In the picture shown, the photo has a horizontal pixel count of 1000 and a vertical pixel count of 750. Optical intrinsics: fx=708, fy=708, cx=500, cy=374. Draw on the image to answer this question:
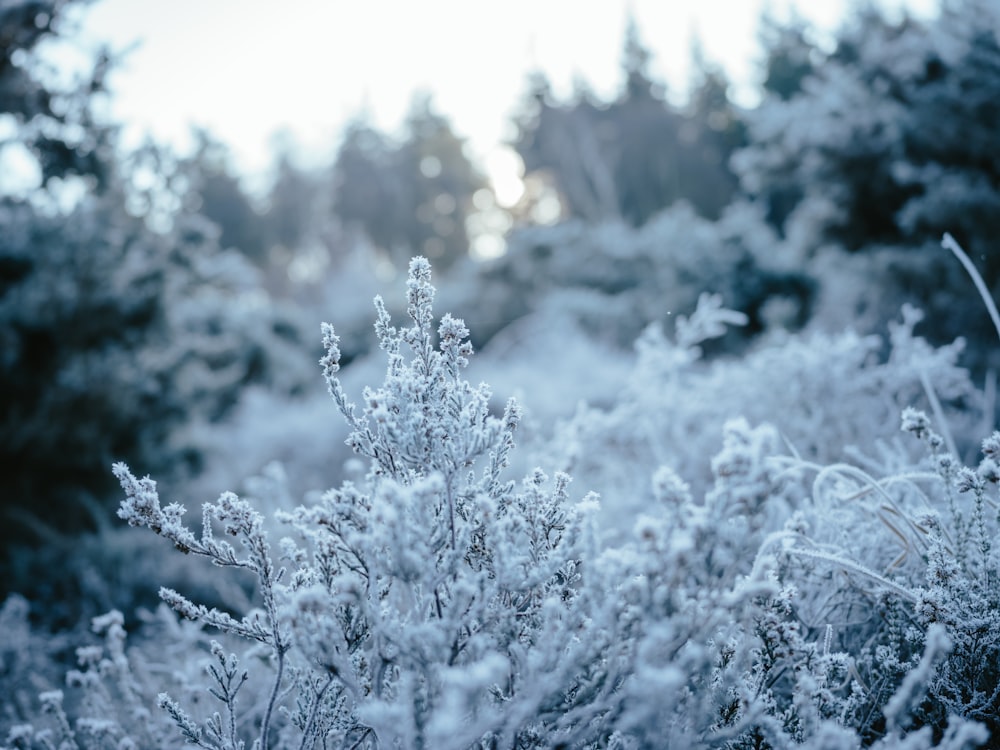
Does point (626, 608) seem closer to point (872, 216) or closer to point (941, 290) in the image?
point (941, 290)

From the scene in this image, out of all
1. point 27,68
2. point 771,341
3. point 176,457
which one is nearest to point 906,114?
point 771,341

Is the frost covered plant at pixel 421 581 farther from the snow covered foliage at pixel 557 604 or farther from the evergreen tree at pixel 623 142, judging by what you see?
the evergreen tree at pixel 623 142

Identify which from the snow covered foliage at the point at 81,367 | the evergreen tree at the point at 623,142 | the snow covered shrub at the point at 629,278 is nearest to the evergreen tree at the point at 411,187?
the evergreen tree at the point at 623,142

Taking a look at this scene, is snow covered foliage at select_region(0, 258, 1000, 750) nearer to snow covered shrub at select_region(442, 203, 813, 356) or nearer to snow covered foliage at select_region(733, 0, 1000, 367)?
snow covered foliage at select_region(733, 0, 1000, 367)

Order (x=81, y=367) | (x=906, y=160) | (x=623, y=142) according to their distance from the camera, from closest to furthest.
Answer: (x=81, y=367) < (x=906, y=160) < (x=623, y=142)

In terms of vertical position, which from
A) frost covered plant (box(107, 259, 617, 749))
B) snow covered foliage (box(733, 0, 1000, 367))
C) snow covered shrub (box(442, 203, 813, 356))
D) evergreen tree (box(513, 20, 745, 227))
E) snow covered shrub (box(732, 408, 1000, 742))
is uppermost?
evergreen tree (box(513, 20, 745, 227))

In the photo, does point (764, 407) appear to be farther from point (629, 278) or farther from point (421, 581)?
point (629, 278)

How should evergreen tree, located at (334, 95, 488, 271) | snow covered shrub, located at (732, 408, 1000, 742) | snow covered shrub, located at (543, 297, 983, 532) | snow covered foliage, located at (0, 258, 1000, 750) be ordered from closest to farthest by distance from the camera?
snow covered foliage, located at (0, 258, 1000, 750), snow covered shrub, located at (732, 408, 1000, 742), snow covered shrub, located at (543, 297, 983, 532), evergreen tree, located at (334, 95, 488, 271)

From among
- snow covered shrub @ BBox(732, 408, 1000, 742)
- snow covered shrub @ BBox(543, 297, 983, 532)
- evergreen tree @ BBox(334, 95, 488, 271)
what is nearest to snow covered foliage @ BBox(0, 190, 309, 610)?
snow covered shrub @ BBox(543, 297, 983, 532)

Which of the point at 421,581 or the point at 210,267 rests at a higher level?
the point at 210,267

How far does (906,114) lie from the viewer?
6664 mm

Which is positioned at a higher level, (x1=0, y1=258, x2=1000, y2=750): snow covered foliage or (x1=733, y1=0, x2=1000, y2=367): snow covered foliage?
(x1=733, y1=0, x2=1000, y2=367): snow covered foliage

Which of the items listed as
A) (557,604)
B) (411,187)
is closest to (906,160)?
(557,604)

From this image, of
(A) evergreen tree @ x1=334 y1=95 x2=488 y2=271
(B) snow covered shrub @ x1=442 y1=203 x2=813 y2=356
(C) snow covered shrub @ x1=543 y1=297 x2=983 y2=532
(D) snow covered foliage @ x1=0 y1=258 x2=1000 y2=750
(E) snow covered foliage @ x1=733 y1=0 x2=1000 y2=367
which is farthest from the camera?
(A) evergreen tree @ x1=334 y1=95 x2=488 y2=271
